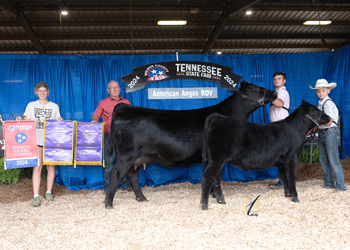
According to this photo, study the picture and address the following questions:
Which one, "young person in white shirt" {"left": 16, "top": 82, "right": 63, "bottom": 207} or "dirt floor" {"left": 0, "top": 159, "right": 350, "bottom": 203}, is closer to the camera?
"young person in white shirt" {"left": 16, "top": 82, "right": 63, "bottom": 207}

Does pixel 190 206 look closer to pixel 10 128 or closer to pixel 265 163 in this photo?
pixel 265 163

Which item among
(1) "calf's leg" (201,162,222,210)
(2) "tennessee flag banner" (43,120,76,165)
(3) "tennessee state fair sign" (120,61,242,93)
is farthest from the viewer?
(3) "tennessee state fair sign" (120,61,242,93)

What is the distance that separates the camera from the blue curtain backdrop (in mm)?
5289

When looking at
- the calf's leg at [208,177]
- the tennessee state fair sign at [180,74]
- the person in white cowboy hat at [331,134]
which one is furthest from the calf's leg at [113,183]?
the person in white cowboy hat at [331,134]

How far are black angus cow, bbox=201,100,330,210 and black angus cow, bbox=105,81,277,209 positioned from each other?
1.35 ft

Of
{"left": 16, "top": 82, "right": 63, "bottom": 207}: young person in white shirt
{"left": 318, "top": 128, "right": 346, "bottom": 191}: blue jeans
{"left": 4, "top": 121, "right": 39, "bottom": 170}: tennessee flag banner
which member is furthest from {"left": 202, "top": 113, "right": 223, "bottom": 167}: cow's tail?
{"left": 4, "top": 121, "right": 39, "bottom": 170}: tennessee flag banner

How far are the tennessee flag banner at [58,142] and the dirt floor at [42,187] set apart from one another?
0.85m

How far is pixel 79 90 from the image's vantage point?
17.8 ft

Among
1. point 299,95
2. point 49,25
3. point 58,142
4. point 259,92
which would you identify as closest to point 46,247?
point 58,142

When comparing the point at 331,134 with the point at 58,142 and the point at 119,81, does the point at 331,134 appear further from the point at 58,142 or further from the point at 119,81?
the point at 58,142

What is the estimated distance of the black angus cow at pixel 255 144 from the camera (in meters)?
3.50

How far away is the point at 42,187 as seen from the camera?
199 inches

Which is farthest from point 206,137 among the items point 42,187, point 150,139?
point 42,187

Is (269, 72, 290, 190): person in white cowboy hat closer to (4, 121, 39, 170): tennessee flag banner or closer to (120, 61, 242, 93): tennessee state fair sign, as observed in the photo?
(120, 61, 242, 93): tennessee state fair sign
